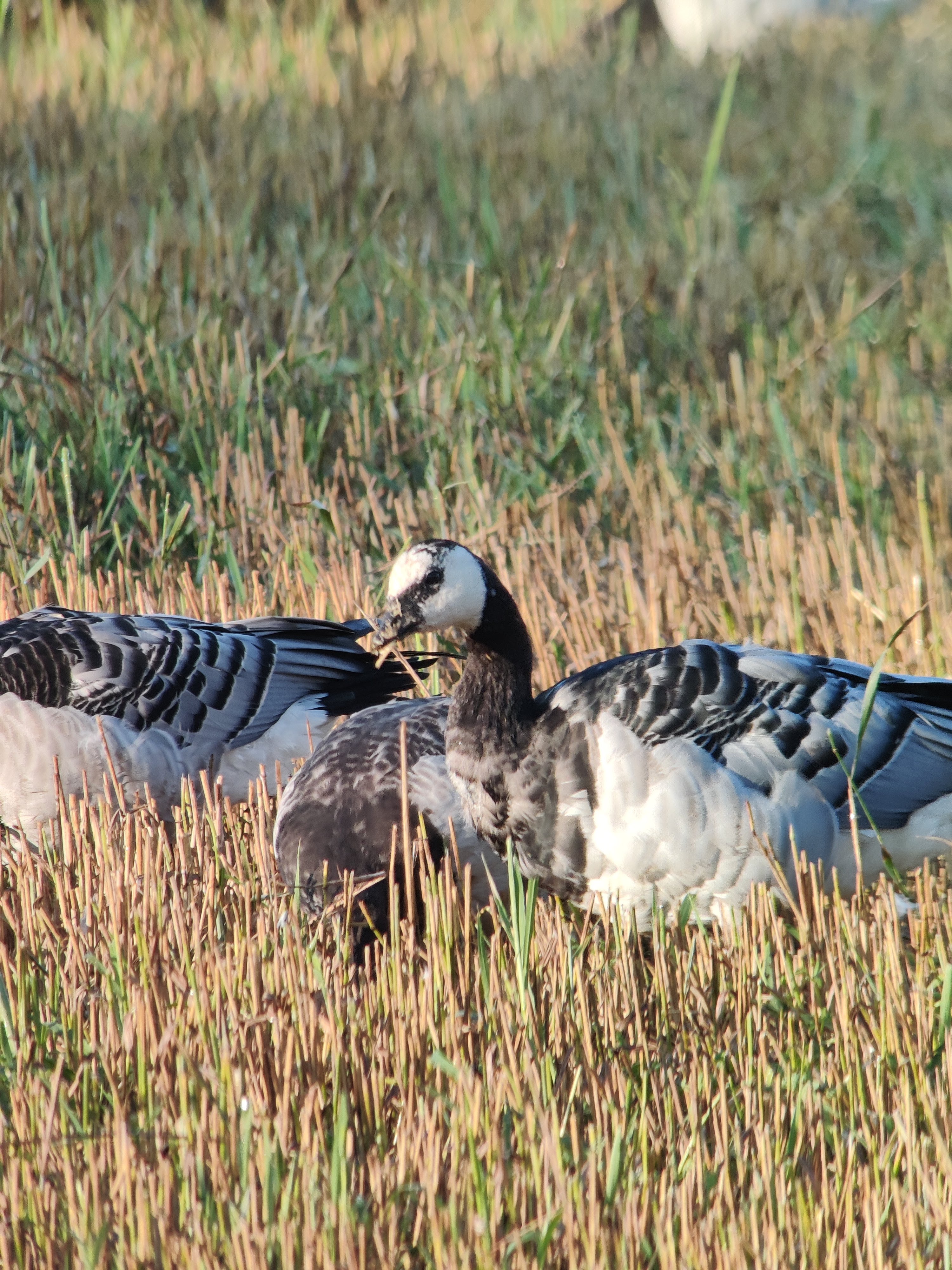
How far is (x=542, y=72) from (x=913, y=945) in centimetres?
942

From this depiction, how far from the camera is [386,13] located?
12.5 meters

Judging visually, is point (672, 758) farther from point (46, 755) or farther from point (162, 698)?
point (46, 755)

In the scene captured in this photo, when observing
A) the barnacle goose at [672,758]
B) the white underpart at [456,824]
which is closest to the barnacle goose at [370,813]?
the white underpart at [456,824]

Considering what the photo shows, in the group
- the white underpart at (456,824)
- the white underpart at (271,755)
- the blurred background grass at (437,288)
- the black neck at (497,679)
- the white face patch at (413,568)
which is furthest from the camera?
the blurred background grass at (437,288)

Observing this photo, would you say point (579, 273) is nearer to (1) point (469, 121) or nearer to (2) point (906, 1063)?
(1) point (469, 121)

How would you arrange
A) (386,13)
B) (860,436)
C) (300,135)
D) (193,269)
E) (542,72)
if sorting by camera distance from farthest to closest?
1. (386,13)
2. (542,72)
3. (300,135)
4. (193,269)
5. (860,436)

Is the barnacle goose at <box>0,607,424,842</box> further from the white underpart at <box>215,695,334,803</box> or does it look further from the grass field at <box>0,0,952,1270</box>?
the grass field at <box>0,0,952,1270</box>

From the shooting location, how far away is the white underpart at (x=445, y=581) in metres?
3.20

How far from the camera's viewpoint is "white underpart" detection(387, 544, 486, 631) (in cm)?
320

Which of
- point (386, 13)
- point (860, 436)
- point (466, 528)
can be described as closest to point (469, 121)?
point (386, 13)

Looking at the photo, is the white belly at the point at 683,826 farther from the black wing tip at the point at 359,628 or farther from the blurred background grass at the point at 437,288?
the blurred background grass at the point at 437,288

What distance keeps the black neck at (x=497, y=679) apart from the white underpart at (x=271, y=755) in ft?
2.91

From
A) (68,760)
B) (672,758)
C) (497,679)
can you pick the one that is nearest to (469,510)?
(68,760)

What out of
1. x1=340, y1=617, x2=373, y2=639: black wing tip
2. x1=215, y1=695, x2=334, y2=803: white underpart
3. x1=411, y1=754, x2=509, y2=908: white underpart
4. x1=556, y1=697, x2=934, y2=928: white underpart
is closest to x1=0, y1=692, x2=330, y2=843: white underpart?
x1=215, y1=695, x2=334, y2=803: white underpart
